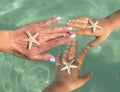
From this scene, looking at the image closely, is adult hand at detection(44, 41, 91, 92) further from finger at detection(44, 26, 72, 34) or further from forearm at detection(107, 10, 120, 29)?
forearm at detection(107, 10, 120, 29)

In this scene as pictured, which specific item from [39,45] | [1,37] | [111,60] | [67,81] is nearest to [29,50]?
[39,45]

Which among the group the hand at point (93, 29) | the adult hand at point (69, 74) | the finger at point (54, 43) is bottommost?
the adult hand at point (69, 74)

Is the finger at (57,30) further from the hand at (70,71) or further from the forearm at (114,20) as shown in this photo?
the forearm at (114,20)

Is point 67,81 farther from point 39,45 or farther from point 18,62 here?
point 18,62

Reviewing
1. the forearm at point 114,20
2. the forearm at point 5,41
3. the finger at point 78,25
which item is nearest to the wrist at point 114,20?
the forearm at point 114,20

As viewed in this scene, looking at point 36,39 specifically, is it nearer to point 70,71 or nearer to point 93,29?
point 70,71

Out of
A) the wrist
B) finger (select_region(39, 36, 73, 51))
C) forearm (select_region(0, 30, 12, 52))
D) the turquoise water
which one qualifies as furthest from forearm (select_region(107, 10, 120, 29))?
forearm (select_region(0, 30, 12, 52))
